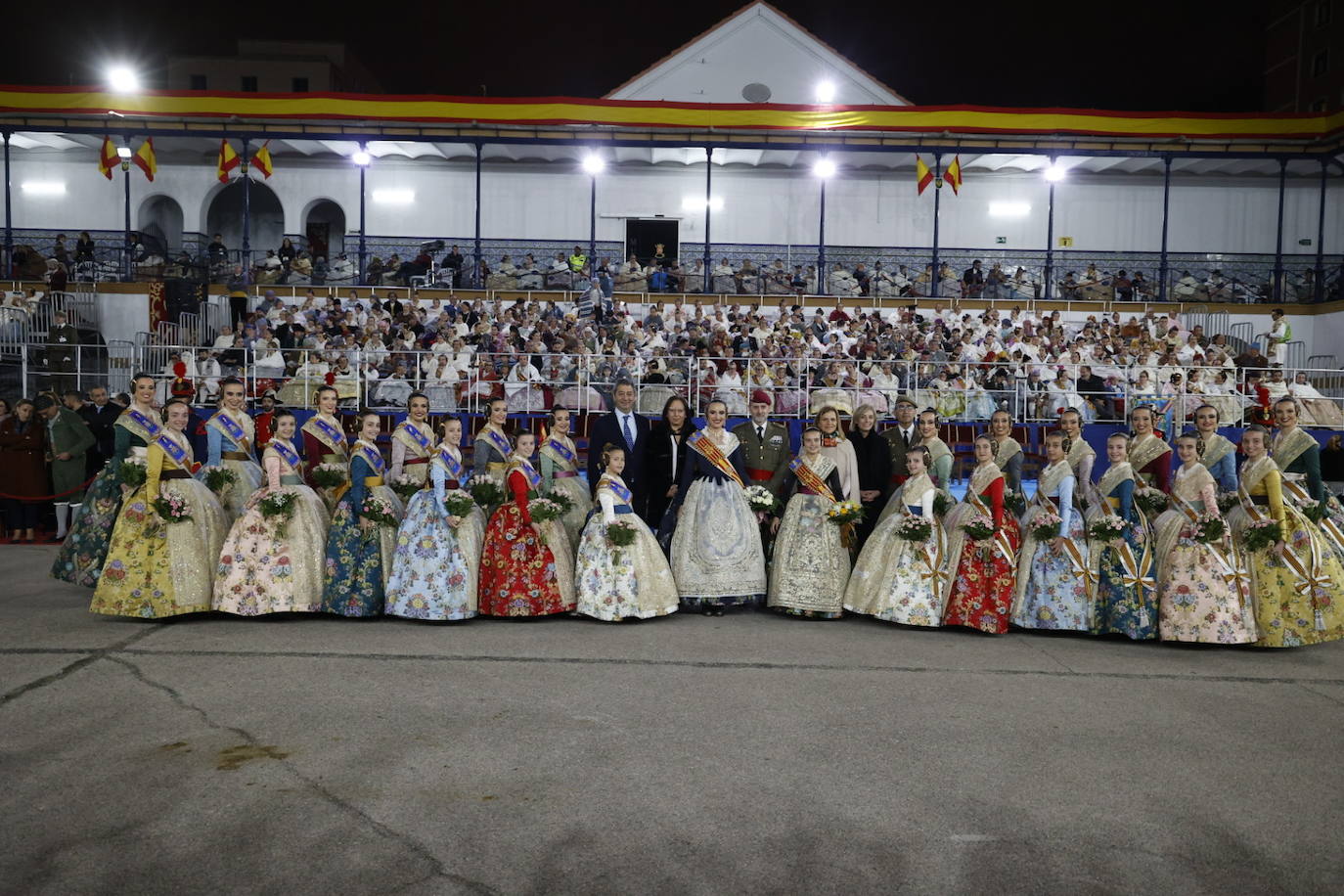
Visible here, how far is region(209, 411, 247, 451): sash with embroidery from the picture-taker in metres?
8.64

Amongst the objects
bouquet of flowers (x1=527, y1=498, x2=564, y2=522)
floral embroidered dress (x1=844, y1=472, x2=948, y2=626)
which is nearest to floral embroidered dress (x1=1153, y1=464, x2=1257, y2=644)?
floral embroidered dress (x1=844, y1=472, x2=948, y2=626)

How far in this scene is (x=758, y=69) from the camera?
29.3 metres

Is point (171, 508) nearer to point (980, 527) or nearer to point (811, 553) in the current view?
point (811, 553)

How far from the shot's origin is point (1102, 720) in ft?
18.6

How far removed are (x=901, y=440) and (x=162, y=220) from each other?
1103 inches

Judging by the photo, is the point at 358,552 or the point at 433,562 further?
the point at 358,552

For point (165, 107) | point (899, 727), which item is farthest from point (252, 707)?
point (165, 107)

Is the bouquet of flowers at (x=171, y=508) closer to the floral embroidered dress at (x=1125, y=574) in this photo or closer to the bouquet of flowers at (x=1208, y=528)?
the floral embroidered dress at (x=1125, y=574)

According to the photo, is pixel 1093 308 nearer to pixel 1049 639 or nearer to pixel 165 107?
pixel 1049 639

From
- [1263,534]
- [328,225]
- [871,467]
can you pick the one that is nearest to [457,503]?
[871,467]

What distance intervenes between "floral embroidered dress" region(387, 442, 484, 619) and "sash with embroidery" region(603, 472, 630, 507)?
112 centimetres

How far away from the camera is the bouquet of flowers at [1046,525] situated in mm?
7941

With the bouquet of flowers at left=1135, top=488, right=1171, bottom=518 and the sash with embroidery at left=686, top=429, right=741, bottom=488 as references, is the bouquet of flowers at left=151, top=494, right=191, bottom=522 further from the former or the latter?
the bouquet of flowers at left=1135, top=488, right=1171, bottom=518

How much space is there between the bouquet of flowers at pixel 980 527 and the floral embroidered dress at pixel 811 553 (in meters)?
1.09
